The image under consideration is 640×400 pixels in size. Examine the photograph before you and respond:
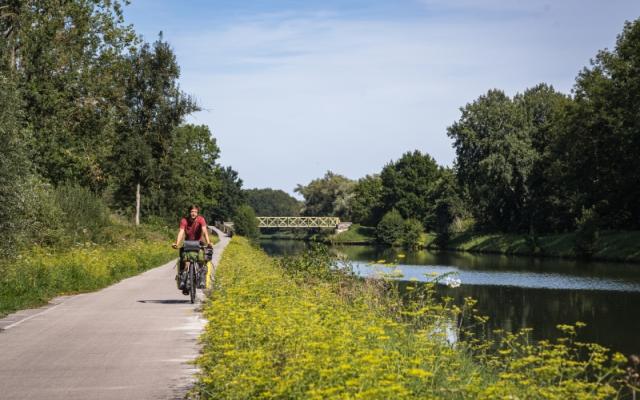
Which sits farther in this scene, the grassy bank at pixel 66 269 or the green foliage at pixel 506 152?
the green foliage at pixel 506 152

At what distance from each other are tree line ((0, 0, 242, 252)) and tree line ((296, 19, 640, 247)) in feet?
84.8

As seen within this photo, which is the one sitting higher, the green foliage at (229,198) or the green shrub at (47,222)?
the green foliage at (229,198)

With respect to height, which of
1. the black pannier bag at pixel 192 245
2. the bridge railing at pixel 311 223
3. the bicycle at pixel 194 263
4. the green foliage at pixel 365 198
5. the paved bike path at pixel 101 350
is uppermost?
the green foliage at pixel 365 198

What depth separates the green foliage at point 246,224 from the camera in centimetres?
9594

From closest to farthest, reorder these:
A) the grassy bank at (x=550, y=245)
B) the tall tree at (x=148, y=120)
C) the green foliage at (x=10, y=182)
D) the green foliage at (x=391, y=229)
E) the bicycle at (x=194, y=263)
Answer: the bicycle at (x=194, y=263), the green foliage at (x=10, y=182), the tall tree at (x=148, y=120), the grassy bank at (x=550, y=245), the green foliage at (x=391, y=229)

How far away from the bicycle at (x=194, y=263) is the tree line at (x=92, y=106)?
11310 millimetres

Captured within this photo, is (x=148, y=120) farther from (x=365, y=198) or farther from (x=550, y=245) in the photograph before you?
(x=365, y=198)

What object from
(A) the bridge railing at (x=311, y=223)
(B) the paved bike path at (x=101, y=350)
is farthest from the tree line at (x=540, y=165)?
(B) the paved bike path at (x=101, y=350)

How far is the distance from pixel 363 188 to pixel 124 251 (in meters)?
102

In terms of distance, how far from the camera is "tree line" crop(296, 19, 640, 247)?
53.3m

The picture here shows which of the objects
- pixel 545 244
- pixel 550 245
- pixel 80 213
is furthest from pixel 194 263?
pixel 545 244

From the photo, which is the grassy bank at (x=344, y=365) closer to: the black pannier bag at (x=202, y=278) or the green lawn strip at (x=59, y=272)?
the black pannier bag at (x=202, y=278)

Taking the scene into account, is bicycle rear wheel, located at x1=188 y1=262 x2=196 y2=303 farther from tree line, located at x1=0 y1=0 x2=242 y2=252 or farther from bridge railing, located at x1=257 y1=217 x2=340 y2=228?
bridge railing, located at x1=257 y1=217 x2=340 y2=228

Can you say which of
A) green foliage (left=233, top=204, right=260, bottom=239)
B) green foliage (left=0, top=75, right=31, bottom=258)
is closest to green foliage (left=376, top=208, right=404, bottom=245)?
green foliage (left=233, top=204, right=260, bottom=239)
